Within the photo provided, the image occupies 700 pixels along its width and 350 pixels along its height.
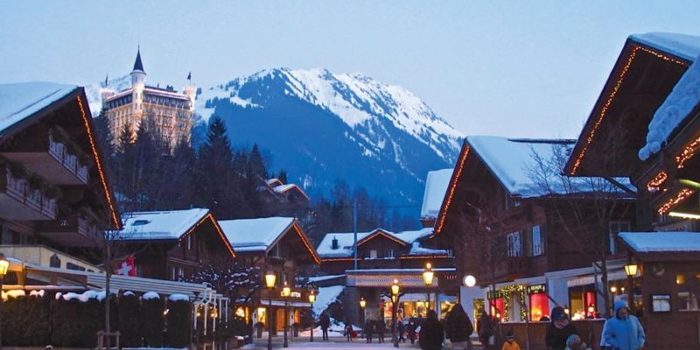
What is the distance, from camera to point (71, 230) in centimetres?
3666

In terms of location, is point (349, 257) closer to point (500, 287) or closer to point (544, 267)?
point (500, 287)

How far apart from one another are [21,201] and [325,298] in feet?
196

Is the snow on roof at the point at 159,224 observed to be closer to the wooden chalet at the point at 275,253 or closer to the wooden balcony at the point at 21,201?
the wooden chalet at the point at 275,253

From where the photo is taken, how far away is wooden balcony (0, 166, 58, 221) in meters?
28.1

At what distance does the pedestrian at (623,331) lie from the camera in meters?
14.7

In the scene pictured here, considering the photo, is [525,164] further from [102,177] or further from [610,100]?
[102,177]

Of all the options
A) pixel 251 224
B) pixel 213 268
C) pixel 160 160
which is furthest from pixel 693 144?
pixel 160 160

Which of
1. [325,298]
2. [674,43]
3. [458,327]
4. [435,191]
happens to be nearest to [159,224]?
[435,191]

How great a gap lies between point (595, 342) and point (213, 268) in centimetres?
3181

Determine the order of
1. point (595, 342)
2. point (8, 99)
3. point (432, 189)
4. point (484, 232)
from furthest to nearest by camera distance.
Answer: point (432, 189)
point (484, 232)
point (8, 99)
point (595, 342)

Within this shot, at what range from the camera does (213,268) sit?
5500 centimetres

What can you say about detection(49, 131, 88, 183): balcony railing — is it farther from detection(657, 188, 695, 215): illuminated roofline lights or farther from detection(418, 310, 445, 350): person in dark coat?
detection(657, 188, 695, 215): illuminated roofline lights

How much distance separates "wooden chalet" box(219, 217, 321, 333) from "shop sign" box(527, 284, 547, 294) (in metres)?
22.9


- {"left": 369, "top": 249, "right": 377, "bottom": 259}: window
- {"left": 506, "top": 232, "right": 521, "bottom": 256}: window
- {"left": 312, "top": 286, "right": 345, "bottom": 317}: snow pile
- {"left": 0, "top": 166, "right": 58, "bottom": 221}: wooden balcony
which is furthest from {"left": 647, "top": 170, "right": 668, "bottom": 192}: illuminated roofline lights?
{"left": 369, "top": 249, "right": 377, "bottom": 259}: window
